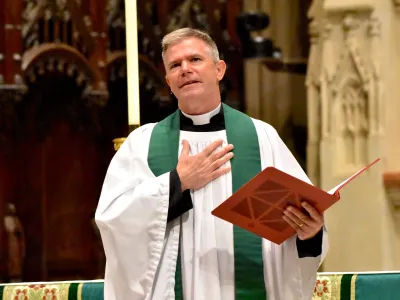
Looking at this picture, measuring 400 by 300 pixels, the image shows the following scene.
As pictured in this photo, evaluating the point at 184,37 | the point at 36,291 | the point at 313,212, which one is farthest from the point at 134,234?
the point at 36,291

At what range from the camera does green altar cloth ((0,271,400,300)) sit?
2936 millimetres

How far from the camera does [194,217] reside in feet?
7.85

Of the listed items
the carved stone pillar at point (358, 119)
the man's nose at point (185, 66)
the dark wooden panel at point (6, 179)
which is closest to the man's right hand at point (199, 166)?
the man's nose at point (185, 66)

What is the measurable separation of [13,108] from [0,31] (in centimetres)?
47

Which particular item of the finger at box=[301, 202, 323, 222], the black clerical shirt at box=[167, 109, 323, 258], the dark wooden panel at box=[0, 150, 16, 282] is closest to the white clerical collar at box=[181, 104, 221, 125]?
the black clerical shirt at box=[167, 109, 323, 258]

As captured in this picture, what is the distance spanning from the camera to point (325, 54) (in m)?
4.88

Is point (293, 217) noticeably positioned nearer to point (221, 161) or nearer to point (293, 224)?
point (293, 224)

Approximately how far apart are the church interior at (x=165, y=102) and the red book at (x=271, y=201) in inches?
90.3

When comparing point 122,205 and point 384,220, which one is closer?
point 122,205

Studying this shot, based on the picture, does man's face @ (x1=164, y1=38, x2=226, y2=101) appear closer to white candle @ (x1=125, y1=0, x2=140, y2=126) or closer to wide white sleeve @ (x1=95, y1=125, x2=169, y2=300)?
white candle @ (x1=125, y1=0, x2=140, y2=126)

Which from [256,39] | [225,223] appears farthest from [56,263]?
[225,223]

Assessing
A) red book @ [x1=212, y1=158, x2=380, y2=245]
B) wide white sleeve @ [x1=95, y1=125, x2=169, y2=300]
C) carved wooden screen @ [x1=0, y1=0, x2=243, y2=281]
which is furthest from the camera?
carved wooden screen @ [x1=0, y1=0, x2=243, y2=281]

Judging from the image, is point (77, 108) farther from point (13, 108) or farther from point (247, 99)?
point (247, 99)

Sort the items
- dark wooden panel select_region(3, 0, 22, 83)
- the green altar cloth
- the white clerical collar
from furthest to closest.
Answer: dark wooden panel select_region(3, 0, 22, 83), the green altar cloth, the white clerical collar
